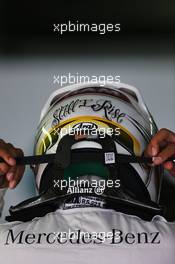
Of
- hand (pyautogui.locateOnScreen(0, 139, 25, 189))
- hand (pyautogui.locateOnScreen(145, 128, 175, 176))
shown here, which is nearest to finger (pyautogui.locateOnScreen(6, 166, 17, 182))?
hand (pyautogui.locateOnScreen(0, 139, 25, 189))

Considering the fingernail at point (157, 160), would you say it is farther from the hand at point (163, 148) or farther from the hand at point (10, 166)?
the hand at point (10, 166)

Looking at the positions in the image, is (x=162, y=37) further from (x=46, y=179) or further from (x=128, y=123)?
(x=46, y=179)

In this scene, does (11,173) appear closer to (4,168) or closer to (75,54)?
(4,168)

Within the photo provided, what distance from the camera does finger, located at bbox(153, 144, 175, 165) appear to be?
2.10 ft

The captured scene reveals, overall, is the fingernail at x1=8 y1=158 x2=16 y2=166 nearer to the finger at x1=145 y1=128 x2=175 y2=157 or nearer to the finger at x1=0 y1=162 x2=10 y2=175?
the finger at x1=0 y1=162 x2=10 y2=175

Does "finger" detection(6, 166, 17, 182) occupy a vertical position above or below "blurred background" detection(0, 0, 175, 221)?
below

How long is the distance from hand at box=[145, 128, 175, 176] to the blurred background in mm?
18

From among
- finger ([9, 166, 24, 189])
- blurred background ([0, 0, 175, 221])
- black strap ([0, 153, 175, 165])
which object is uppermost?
blurred background ([0, 0, 175, 221])

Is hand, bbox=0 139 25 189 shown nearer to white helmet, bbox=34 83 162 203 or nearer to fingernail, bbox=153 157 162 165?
white helmet, bbox=34 83 162 203

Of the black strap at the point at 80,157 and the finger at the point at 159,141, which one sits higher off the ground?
the finger at the point at 159,141

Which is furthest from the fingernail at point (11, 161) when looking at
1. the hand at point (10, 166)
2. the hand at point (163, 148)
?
the hand at point (163, 148)

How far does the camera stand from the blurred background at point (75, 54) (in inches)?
26.5

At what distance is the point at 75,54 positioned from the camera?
69 cm

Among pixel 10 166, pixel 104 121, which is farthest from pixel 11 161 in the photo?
pixel 104 121
